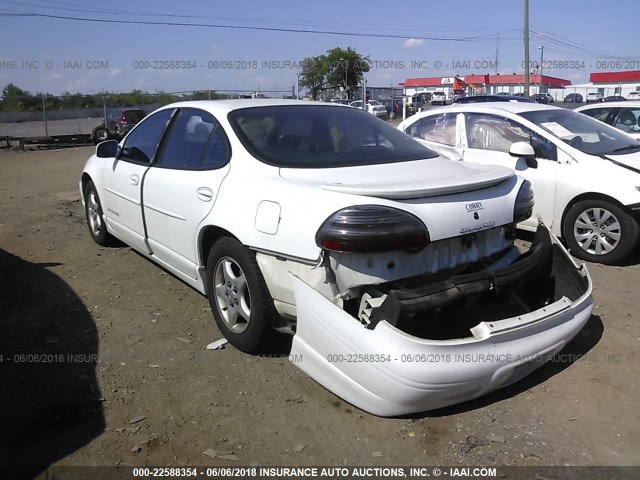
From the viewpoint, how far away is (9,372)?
3.30 metres

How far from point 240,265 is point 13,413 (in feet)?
4.70

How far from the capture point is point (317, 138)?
3633 mm

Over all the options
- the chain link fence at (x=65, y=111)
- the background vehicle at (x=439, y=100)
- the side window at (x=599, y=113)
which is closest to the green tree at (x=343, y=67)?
the background vehicle at (x=439, y=100)

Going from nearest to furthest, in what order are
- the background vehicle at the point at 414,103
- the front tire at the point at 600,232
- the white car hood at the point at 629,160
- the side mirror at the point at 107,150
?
the side mirror at the point at 107,150
the front tire at the point at 600,232
the white car hood at the point at 629,160
the background vehicle at the point at 414,103

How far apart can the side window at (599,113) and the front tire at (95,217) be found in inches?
320

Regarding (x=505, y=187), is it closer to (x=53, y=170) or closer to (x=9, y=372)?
(x=9, y=372)

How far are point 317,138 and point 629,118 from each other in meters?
7.82

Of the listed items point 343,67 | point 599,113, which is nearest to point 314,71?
point 343,67

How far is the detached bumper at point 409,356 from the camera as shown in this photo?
8.23 feet

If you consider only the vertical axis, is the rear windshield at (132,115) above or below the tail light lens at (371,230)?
above

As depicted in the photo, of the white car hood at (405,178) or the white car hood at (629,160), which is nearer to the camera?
the white car hood at (405,178)

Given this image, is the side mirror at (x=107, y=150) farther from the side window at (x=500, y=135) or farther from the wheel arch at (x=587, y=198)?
the wheel arch at (x=587, y=198)

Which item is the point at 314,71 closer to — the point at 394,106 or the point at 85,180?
the point at 394,106

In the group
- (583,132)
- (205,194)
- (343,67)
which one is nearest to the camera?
(205,194)
